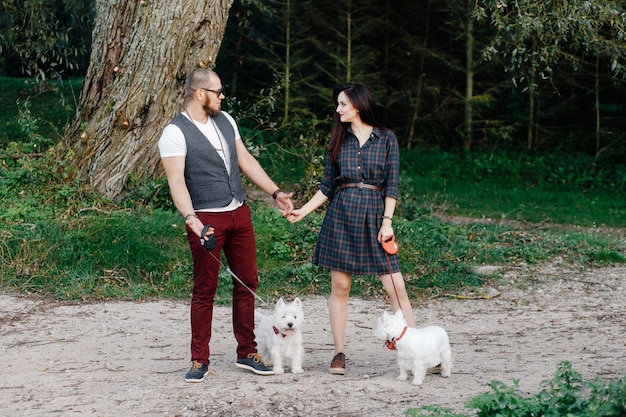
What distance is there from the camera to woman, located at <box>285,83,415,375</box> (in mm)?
5668

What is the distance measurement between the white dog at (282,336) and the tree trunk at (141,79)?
4847 millimetres

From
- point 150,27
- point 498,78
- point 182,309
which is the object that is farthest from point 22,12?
point 498,78

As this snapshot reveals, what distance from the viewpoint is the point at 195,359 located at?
18.3 ft

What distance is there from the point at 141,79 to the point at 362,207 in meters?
5.23

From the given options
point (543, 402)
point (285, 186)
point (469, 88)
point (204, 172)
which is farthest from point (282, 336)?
point (469, 88)

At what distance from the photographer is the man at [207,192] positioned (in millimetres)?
5312

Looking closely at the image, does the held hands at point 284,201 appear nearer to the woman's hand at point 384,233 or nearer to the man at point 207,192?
the man at point 207,192

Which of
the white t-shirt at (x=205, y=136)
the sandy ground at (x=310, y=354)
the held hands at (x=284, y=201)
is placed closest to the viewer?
the sandy ground at (x=310, y=354)

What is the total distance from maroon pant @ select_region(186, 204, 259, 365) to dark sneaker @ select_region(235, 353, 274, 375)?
0.11 feet

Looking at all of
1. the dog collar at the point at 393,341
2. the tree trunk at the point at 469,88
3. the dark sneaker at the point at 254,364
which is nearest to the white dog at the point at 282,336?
the dark sneaker at the point at 254,364

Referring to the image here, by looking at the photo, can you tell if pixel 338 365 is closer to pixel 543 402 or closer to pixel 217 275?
pixel 217 275

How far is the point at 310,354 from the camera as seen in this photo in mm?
6461

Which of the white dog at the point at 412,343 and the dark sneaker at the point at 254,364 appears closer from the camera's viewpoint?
the white dog at the point at 412,343

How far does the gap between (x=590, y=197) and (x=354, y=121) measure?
11.7 m
